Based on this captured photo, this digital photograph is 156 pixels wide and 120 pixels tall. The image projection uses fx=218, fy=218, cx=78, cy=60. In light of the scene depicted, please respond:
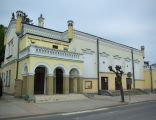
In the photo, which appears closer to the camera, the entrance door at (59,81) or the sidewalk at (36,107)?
the sidewalk at (36,107)

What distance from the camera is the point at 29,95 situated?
22.1 meters

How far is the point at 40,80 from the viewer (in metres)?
26.2

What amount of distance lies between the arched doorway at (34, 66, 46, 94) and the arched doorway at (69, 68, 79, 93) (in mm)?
3699

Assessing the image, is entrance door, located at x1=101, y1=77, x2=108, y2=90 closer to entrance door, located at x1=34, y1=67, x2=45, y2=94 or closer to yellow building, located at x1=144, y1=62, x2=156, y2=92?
entrance door, located at x1=34, y1=67, x2=45, y2=94

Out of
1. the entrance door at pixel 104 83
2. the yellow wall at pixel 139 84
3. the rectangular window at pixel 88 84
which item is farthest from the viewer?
the yellow wall at pixel 139 84

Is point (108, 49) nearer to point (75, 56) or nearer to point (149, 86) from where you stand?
point (75, 56)

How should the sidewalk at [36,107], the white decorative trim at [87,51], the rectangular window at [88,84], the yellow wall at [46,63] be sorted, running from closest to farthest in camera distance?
the sidewalk at [36,107]
the yellow wall at [46,63]
the rectangular window at [88,84]
the white decorative trim at [87,51]

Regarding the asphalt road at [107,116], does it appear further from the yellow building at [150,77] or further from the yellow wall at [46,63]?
the yellow building at [150,77]

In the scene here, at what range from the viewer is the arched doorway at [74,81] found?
27688 mm

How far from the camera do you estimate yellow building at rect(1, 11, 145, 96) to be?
78.5ft

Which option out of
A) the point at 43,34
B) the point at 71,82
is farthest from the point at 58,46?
the point at 71,82

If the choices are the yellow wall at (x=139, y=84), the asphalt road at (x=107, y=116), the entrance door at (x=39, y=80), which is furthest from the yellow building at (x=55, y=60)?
the asphalt road at (x=107, y=116)

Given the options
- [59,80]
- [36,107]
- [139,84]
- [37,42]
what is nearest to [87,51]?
[59,80]

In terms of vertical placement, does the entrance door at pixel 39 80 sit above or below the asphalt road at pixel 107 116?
above
